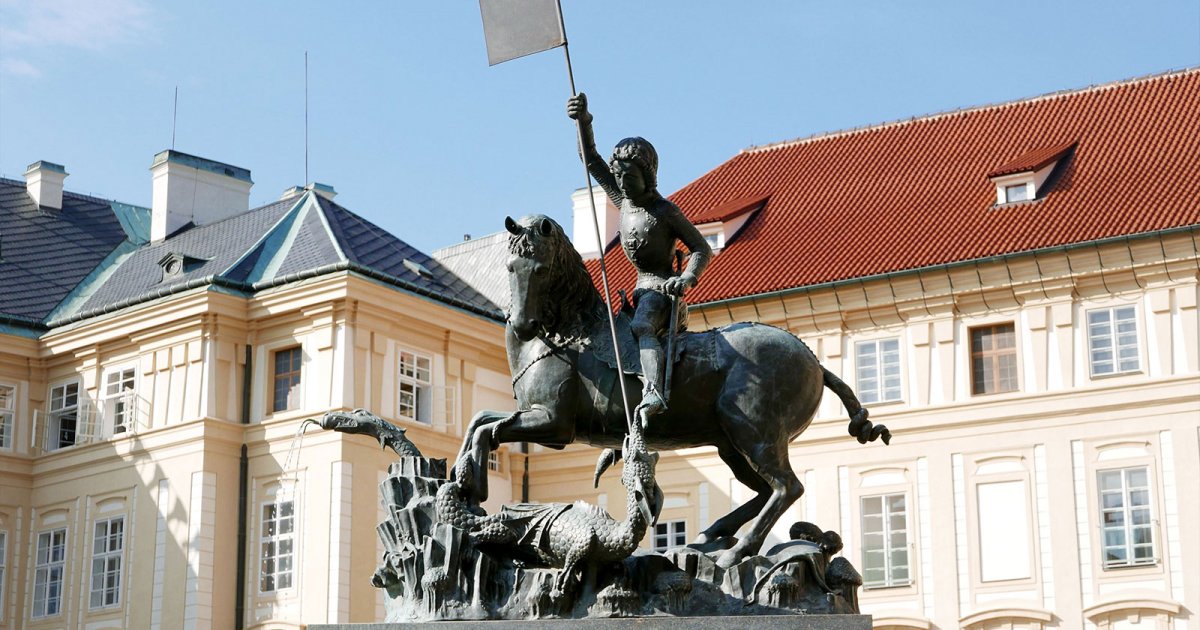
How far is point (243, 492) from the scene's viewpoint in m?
35.5

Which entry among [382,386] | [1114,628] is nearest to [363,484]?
[382,386]

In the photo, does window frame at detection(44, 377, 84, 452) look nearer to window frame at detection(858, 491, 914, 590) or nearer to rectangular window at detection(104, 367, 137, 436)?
rectangular window at detection(104, 367, 137, 436)

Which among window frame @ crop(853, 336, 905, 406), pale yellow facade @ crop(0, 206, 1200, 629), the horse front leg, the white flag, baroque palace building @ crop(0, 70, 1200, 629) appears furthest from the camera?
window frame @ crop(853, 336, 905, 406)

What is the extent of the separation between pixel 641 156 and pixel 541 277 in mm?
1023

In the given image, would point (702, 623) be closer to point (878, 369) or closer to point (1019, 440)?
point (1019, 440)

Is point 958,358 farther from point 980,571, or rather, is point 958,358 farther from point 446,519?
point 446,519

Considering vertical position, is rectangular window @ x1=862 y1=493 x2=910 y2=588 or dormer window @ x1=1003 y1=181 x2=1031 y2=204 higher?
dormer window @ x1=1003 y1=181 x2=1031 y2=204

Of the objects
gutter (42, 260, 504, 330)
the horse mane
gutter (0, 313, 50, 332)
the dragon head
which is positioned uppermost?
gutter (42, 260, 504, 330)

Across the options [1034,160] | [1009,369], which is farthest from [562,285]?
[1034,160]

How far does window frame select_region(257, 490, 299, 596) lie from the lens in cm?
3444

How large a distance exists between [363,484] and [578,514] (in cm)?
2484

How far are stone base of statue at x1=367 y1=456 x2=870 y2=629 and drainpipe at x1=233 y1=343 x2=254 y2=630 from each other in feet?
82.1

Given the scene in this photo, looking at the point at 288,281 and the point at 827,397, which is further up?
the point at 288,281

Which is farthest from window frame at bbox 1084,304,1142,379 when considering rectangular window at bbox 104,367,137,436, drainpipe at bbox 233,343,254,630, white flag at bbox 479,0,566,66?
white flag at bbox 479,0,566,66
